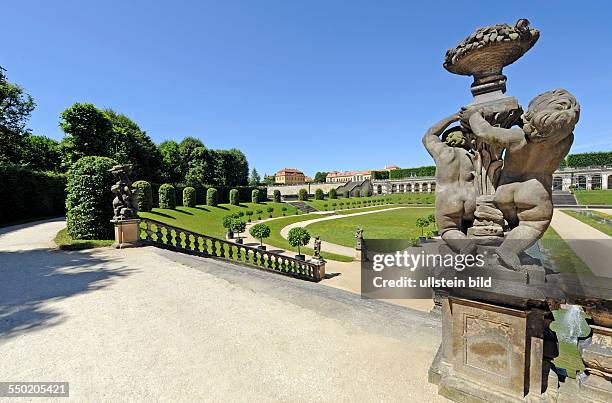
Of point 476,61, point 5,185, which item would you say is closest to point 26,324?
point 476,61

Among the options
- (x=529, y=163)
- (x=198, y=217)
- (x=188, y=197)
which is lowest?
(x=198, y=217)

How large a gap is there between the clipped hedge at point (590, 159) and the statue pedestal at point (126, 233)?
8096 centimetres

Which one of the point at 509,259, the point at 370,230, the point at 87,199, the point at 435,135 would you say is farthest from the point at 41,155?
the point at 509,259

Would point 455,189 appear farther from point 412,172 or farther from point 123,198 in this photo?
point 412,172

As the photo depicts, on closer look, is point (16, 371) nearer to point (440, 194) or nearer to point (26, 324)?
point (26, 324)

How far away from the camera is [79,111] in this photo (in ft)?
80.4

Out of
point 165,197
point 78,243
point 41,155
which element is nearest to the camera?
point 78,243

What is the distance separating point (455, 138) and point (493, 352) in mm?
2277

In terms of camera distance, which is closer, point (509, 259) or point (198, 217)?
point (509, 259)

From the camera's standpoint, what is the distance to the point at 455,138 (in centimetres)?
315

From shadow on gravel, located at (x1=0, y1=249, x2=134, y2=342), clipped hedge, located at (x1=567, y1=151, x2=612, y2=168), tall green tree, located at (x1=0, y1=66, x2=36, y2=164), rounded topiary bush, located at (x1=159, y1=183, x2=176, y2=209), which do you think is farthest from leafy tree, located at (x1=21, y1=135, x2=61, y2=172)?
clipped hedge, located at (x1=567, y1=151, x2=612, y2=168)

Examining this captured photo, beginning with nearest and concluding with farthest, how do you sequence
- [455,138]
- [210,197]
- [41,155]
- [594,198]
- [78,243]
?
[455,138]
[78,243]
[41,155]
[210,197]
[594,198]

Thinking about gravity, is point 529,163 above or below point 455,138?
below

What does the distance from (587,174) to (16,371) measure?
79.5m
